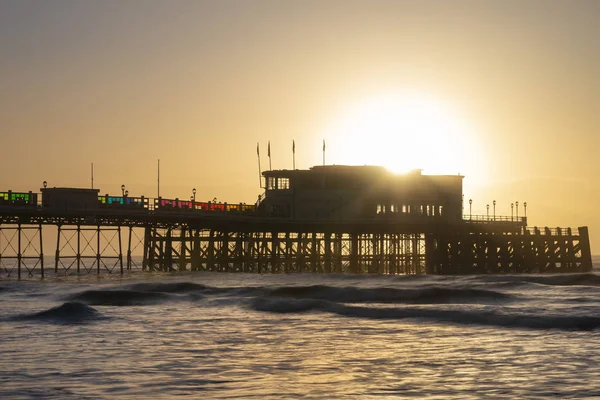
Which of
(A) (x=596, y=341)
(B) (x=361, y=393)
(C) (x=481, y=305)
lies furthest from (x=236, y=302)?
(B) (x=361, y=393)

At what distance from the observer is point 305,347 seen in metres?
27.1

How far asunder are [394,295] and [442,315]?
42.0ft

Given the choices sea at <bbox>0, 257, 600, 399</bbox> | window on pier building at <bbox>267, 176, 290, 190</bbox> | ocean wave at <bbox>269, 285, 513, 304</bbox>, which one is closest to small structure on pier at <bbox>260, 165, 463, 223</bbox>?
window on pier building at <bbox>267, 176, 290, 190</bbox>

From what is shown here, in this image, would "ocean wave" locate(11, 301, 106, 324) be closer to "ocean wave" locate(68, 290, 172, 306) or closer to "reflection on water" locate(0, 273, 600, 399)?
"reflection on water" locate(0, 273, 600, 399)

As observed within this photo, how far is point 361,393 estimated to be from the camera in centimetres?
1984

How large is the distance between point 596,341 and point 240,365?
452 inches

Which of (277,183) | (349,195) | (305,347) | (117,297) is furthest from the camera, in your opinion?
(277,183)

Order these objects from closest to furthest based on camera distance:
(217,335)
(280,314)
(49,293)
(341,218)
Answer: (217,335) → (280,314) → (49,293) → (341,218)

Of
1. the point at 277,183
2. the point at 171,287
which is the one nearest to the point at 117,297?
the point at 171,287

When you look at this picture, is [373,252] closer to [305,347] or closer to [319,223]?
[319,223]

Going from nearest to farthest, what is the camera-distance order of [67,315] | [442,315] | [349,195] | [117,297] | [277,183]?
[67,315], [442,315], [117,297], [349,195], [277,183]

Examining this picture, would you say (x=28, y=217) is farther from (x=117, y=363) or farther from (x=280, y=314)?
(x=117, y=363)

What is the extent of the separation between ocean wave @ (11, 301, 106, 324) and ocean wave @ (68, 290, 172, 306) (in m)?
7.37

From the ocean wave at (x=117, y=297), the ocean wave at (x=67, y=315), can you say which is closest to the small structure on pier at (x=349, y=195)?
the ocean wave at (x=117, y=297)
